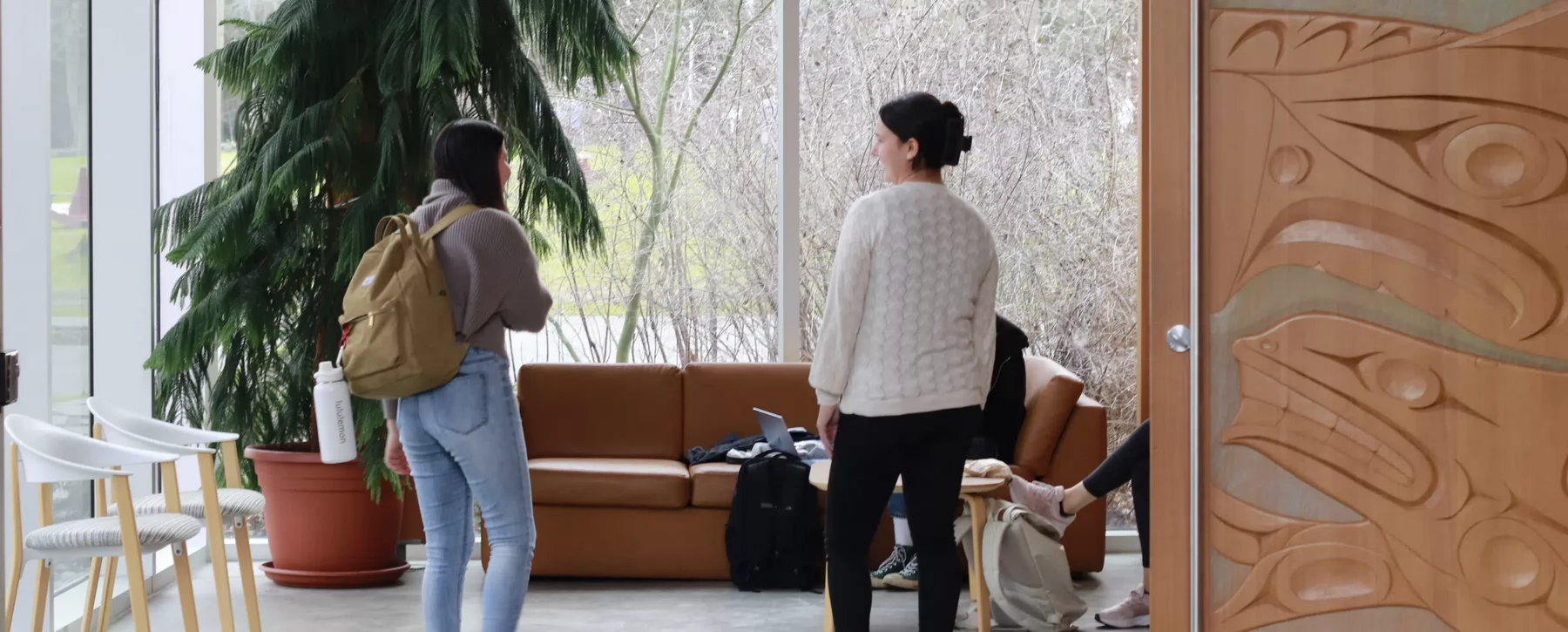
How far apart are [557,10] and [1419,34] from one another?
275 centimetres

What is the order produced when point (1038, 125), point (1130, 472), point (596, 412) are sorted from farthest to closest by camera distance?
point (1038, 125) < point (596, 412) < point (1130, 472)

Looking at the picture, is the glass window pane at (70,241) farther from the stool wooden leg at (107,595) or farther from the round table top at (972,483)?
the round table top at (972,483)

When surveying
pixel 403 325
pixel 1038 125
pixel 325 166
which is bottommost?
pixel 403 325

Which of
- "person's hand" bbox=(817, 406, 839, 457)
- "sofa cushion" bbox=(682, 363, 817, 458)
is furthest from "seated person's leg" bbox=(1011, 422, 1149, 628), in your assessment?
"person's hand" bbox=(817, 406, 839, 457)

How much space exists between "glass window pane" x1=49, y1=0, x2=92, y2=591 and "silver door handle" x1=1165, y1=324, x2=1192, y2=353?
3.13 metres

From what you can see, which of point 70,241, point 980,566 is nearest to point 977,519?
point 980,566

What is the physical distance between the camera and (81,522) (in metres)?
3.09

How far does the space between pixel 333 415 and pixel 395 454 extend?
26 centimetres

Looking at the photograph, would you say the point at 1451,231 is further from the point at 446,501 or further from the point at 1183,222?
the point at 446,501

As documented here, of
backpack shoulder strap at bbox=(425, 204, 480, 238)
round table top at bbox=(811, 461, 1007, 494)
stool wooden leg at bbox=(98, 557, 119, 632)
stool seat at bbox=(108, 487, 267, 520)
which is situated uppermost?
backpack shoulder strap at bbox=(425, 204, 480, 238)

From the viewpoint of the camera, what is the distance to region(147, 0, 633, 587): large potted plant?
418cm

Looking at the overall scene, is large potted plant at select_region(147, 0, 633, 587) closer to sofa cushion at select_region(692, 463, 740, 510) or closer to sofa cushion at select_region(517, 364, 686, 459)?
sofa cushion at select_region(517, 364, 686, 459)

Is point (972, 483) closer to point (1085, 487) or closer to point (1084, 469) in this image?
point (1085, 487)

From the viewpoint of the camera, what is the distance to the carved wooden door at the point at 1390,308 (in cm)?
250
